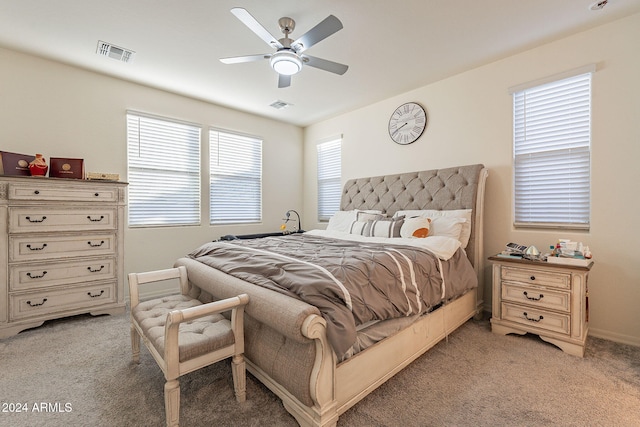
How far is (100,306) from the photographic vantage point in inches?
113

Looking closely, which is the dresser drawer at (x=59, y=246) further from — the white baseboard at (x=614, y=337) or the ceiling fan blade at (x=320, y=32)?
the white baseboard at (x=614, y=337)

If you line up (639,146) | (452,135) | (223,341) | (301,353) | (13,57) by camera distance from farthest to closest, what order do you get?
(452,135) < (13,57) < (639,146) < (223,341) < (301,353)

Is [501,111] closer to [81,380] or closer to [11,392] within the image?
[81,380]

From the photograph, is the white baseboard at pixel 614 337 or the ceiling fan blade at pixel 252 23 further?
the white baseboard at pixel 614 337

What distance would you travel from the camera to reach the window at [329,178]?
468cm

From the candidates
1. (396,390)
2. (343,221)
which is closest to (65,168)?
(343,221)

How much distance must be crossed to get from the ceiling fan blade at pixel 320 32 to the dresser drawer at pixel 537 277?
2.40 m

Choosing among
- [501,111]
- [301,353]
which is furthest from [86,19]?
[501,111]

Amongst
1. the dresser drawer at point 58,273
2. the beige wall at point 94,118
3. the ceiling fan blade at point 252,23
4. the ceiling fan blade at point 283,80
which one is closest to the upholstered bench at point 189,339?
the dresser drawer at point 58,273

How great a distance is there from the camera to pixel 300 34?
2496mm

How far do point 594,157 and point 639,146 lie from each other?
0.86 feet

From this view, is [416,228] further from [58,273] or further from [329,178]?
[58,273]

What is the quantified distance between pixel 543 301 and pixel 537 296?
2.0 inches

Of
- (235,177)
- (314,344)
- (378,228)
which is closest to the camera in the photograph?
(314,344)
